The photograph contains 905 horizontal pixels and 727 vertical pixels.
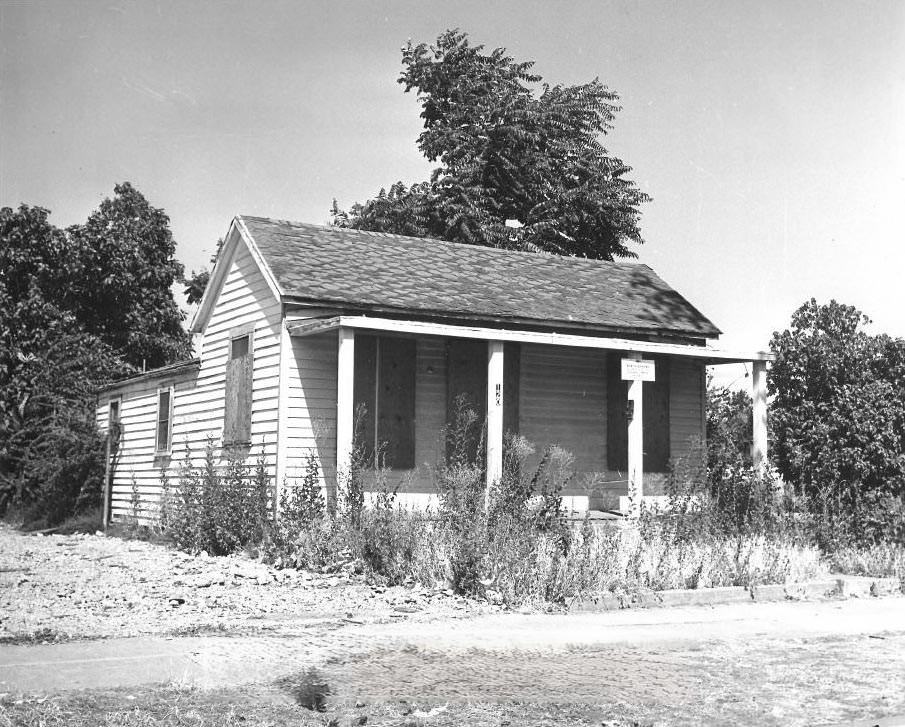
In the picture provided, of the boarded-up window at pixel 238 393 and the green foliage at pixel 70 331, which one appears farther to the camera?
the green foliage at pixel 70 331

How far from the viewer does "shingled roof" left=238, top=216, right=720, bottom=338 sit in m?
16.4

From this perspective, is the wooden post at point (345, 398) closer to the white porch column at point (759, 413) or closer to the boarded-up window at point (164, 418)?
the boarded-up window at point (164, 418)

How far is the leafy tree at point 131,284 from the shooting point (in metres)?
31.6

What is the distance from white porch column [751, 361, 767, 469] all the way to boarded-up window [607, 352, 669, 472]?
172 cm

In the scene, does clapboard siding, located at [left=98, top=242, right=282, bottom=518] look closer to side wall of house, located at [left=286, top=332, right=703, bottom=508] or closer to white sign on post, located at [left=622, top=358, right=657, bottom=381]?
side wall of house, located at [left=286, top=332, right=703, bottom=508]

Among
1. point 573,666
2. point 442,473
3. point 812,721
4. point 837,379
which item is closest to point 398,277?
point 442,473

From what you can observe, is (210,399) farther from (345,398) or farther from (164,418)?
(345,398)

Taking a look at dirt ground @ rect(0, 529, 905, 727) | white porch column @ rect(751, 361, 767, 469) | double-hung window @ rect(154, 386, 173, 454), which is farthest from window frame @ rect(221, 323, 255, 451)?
white porch column @ rect(751, 361, 767, 469)

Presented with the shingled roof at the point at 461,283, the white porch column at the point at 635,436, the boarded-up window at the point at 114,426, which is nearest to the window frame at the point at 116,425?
the boarded-up window at the point at 114,426

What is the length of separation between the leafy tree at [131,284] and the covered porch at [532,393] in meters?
17.5

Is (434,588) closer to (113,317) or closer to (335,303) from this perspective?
(335,303)

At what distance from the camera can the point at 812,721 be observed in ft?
19.1

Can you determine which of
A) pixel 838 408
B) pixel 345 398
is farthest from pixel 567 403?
pixel 345 398

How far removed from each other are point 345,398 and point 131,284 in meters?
19.7
